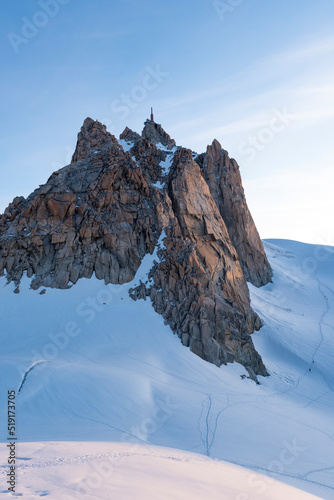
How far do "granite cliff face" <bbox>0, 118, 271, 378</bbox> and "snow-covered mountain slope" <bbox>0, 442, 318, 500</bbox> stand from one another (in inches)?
677

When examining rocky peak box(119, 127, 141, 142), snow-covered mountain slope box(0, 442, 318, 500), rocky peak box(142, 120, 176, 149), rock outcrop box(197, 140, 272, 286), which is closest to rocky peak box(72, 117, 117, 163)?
rocky peak box(119, 127, 141, 142)

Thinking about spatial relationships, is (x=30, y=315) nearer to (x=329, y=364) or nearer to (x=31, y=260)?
(x=31, y=260)

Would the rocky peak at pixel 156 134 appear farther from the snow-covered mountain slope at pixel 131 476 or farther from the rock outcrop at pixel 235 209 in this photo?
the snow-covered mountain slope at pixel 131 476

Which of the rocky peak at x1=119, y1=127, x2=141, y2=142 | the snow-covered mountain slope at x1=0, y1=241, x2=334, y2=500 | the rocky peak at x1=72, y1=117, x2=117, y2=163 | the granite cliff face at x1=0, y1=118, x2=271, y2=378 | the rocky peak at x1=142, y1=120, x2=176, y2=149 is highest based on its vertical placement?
the rocky peak at x1=142, y1=120, x2=176, y2=149

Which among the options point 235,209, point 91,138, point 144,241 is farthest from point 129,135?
point 144,241

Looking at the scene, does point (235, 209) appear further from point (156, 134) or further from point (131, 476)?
point (131, 476)

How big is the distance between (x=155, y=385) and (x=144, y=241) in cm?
1741

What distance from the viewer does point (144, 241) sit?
1583 inches

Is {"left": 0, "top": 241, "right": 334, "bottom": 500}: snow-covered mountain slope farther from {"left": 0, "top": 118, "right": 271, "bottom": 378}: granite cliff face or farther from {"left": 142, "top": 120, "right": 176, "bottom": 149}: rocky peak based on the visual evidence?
{"left": 142, "top": 120, "right": 176, "bottom": 149}: rocky peak

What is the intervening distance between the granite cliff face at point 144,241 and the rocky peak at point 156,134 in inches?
501

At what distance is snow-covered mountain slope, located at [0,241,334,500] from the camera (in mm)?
18688

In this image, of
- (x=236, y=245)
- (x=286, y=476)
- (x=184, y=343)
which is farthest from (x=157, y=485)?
(x=236, y=245)

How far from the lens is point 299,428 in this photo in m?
24.0

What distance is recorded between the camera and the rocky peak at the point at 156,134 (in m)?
60.8
